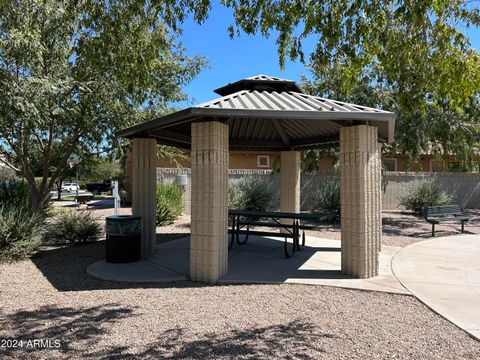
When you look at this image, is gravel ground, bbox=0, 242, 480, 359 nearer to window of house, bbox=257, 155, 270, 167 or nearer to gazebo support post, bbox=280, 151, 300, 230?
gazebo support post, bbox=280, 151, 300, 230

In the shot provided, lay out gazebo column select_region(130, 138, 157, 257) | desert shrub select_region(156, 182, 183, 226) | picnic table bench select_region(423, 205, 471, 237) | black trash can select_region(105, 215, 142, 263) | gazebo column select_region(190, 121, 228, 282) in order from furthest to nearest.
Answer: desert shrub select_region(156, 182, 183, 226), picnic table bench select_region(423, 205, 471, 237), gazebo column select_region(130, 138, 157, 257), black trash can select_region(105, 215, 142, 263), gazebo column select_region(190, 121, 228, 282)

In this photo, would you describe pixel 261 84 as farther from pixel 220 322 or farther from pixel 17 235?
pixel 17 235

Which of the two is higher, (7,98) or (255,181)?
(7,98)

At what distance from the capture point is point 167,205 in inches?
526

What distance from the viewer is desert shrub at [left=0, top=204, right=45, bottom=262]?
7.48m

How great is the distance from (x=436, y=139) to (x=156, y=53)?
41.4 feet

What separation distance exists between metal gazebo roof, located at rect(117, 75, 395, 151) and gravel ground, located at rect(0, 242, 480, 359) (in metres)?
2.72

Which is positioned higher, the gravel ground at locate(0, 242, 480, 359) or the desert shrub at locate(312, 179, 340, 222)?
the desert shrub at locate(312, 179, 340, 222)

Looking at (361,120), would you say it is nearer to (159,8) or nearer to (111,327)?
(159,8)

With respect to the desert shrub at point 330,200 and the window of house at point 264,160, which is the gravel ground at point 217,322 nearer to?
the desert shrub at point 330,200

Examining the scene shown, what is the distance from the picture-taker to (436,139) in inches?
593

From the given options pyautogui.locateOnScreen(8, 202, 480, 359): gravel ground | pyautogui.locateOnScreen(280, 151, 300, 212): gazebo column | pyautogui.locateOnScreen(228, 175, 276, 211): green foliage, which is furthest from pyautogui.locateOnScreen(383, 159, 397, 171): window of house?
pyautogui.locateOnScreen(8, 202, 480, 359): gravel ground

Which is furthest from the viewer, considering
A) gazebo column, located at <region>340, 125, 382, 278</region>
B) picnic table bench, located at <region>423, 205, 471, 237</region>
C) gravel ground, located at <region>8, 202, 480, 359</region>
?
picnic table bench, located at <region>423, 205, 471, 237</region>

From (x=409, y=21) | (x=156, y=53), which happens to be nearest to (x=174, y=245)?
(x=156, y=53)
